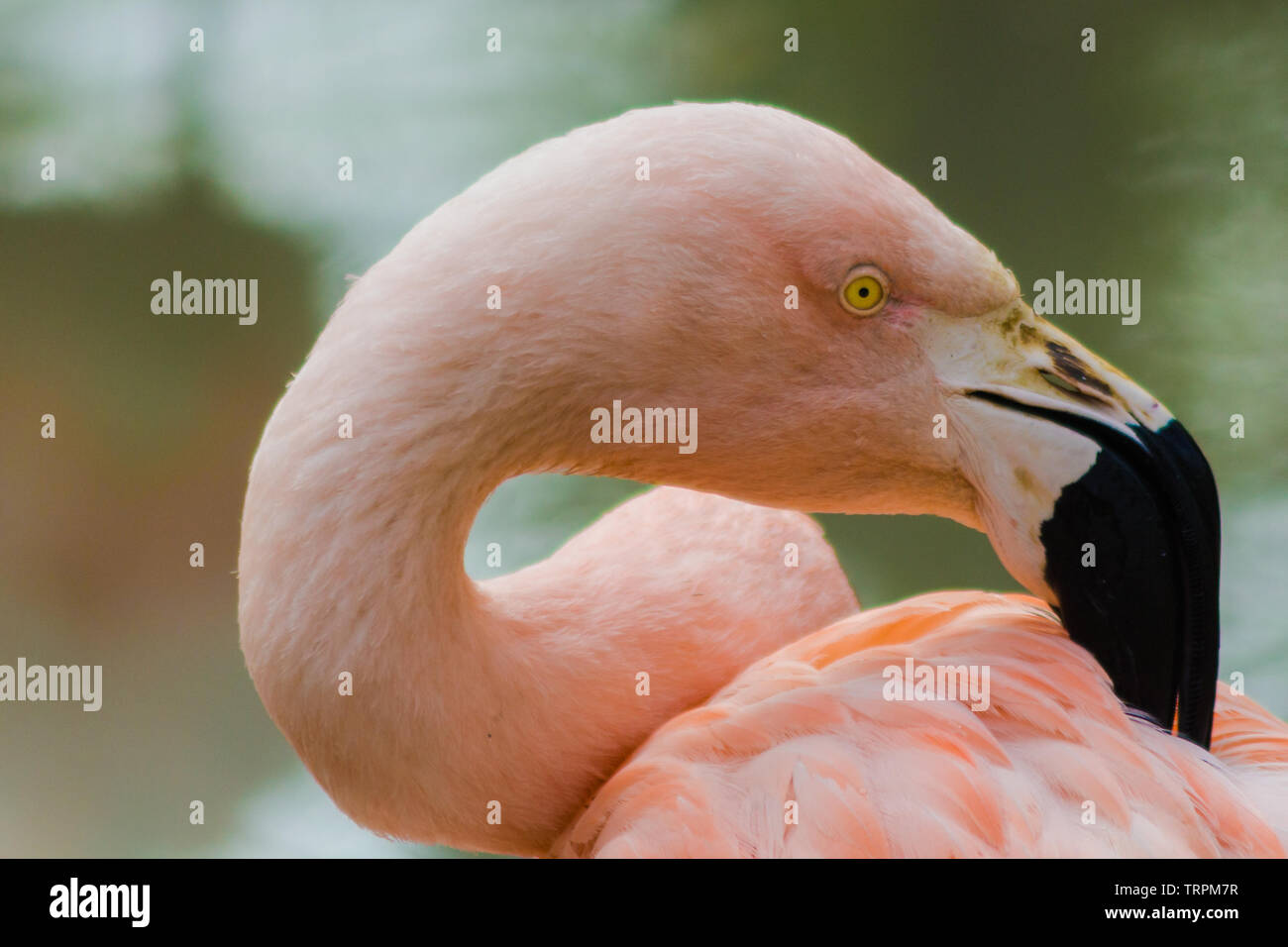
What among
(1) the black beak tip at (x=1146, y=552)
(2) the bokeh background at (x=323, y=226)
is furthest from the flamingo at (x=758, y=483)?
(2) the bokeh background at (x=323, y=226)

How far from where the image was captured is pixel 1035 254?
2502 millimetres

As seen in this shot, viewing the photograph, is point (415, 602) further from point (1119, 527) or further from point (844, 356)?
point (1119, 527)

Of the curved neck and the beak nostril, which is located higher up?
the beak nostril

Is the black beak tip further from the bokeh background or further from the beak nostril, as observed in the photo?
the bokeh background

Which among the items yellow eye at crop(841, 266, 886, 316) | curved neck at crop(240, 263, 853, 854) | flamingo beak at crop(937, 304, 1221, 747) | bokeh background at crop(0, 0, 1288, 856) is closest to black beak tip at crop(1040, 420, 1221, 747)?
flamingo beak at crop(937, 304, 1221, 747)

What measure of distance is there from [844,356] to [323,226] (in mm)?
1840

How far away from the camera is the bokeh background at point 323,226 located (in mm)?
2371

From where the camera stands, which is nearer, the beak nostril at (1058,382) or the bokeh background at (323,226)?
the beak nostril at (1058,382)

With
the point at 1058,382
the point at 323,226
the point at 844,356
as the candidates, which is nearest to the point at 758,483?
the point at 844,356

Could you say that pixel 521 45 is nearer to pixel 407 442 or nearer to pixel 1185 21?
pixel 1185 21

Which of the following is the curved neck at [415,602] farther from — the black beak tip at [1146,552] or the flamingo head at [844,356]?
the black beak tip at [1146,552]

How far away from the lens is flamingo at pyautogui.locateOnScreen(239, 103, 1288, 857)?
36.9 inches

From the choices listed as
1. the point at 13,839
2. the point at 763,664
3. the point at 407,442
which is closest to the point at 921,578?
the point at 763,664

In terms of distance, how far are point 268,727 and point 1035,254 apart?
6.51 feet
